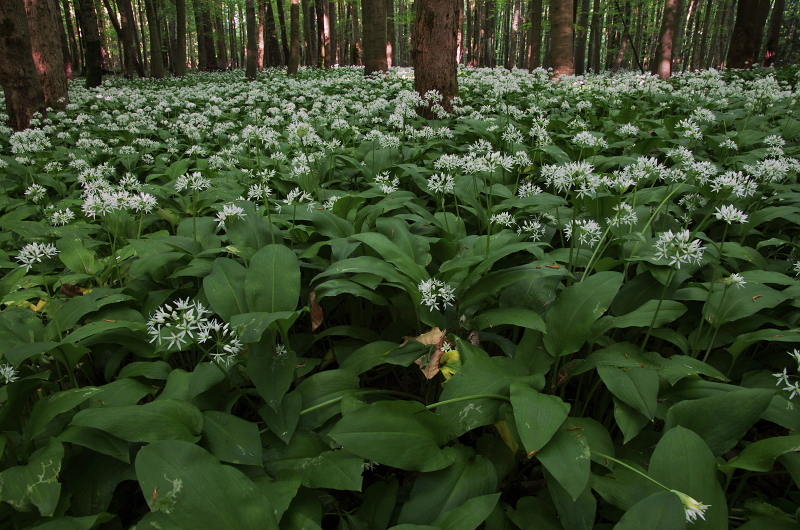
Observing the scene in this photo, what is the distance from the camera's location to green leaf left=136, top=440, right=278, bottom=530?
119 centimetres

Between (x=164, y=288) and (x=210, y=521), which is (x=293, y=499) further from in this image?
(x=164, y=288)

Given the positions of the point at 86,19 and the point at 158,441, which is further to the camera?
the point at 86,19

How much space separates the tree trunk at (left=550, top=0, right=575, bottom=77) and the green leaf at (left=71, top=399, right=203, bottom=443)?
11276mm

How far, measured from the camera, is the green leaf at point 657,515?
109cm

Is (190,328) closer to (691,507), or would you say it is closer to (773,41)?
(691,507)

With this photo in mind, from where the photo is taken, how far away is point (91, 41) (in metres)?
13.1

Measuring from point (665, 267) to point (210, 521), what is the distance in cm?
211

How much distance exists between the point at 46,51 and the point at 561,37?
1115 cm

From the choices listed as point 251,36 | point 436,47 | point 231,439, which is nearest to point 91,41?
point 251,36

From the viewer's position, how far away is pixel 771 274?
213 cm

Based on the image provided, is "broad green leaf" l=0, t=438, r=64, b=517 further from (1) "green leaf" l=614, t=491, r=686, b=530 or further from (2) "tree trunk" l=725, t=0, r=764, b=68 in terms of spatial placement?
(2) "tree trunk" l=725, t=0, r=764, b=68

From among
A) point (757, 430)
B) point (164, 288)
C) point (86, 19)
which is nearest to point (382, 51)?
point (86, 19)

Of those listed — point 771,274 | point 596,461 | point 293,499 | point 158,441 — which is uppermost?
point 771,274

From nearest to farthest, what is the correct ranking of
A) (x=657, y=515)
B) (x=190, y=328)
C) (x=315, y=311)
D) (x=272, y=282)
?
(x=657, y=515)
(x=190, y=328)
(x=272, y=282)
(x=315, y=311)
